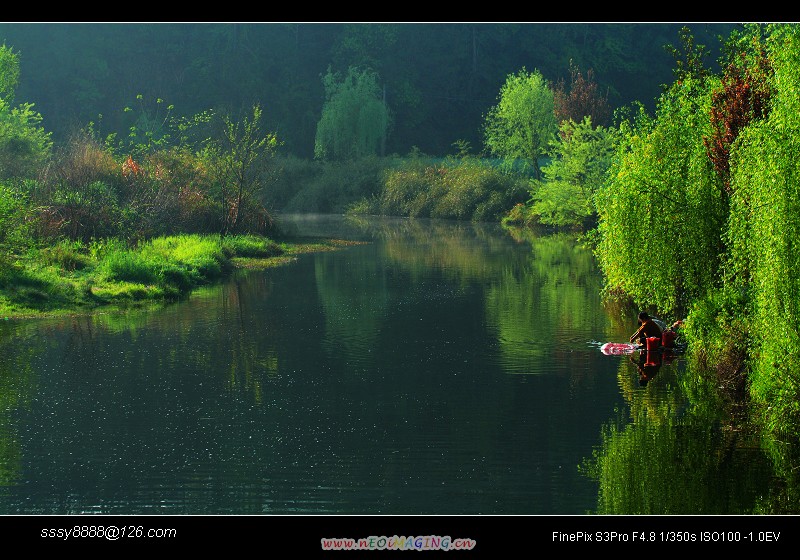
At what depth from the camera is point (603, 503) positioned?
1478 centimetres

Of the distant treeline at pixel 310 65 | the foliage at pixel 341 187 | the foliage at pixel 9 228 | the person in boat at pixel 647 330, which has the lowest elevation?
the person in boat at pixel 647 330

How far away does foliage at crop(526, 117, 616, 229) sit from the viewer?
61000 mm

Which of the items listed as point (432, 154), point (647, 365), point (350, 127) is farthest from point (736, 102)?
point (432, 154)

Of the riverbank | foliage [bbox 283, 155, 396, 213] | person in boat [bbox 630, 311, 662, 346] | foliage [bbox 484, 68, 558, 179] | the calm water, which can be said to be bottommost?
the calm water

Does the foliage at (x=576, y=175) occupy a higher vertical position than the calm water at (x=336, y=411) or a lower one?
higher

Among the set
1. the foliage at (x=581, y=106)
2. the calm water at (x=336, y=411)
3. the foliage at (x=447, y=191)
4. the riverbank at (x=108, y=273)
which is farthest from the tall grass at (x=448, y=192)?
the calm water at (x=336, y=411)

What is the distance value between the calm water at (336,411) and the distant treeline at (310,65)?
260 feet

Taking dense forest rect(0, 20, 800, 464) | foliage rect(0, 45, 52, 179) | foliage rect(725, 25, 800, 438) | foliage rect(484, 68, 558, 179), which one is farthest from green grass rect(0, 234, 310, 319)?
foliage rect(484, 68, 558, 179)

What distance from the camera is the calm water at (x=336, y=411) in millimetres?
15203

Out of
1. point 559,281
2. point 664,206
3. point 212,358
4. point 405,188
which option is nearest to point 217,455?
point 212,358

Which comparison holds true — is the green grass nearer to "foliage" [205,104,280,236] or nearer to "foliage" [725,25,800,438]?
"foliage" [205,104,280,236]

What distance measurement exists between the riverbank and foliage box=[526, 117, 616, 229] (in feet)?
76.4

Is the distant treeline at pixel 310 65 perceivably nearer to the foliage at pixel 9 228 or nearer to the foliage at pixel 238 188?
the foliage at pixel 238 188

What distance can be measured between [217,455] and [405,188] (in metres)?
64.1
